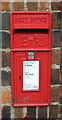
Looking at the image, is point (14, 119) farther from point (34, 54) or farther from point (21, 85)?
point (34, 54)

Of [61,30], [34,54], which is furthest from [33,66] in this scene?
[61,30]

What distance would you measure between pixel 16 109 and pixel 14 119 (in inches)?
4.3

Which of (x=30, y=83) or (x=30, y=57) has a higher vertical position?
(x=30, y=57)

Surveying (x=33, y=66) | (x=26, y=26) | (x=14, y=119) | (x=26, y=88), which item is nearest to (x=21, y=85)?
(x=26, y=88)

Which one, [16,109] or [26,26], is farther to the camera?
[16,109]

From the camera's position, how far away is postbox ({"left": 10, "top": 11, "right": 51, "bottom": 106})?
1967mm

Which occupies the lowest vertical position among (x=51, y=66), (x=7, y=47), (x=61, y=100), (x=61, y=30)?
(x=61, y=100)

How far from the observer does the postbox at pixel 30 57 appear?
1.97 metres

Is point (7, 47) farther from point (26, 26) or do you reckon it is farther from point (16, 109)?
point (16, 109)

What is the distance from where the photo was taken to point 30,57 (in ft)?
6.64

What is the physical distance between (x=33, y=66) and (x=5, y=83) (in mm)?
299

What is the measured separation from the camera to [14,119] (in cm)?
216

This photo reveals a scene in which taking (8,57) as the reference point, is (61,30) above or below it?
above

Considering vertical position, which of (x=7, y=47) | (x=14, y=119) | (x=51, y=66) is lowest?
(x=14, y=119)
